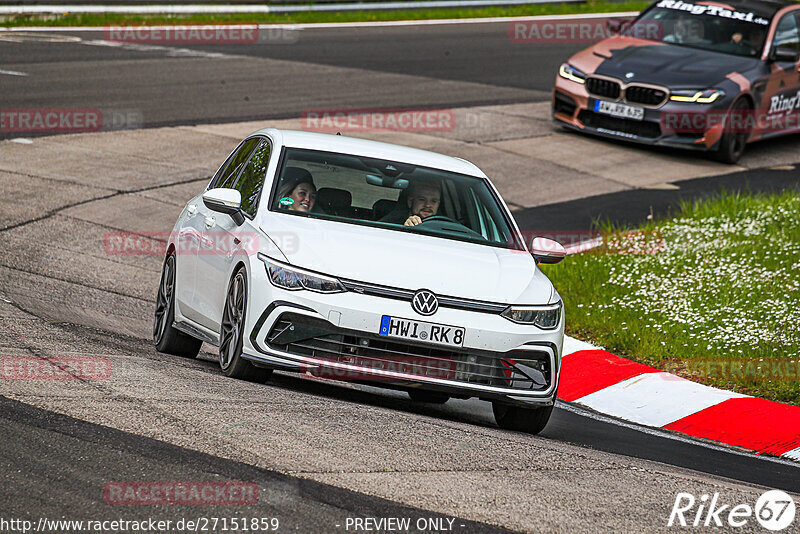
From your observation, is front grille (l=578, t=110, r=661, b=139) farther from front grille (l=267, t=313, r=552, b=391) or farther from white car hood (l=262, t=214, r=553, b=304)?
front grille (l=267, t=313, r=552, b=391)

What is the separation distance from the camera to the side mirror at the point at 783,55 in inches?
695

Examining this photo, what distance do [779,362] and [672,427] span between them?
1339mm

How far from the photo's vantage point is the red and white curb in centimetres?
805

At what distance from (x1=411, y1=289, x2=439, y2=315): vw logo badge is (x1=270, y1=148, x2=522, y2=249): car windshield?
926 mm

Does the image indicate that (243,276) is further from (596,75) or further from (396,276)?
(596,75)

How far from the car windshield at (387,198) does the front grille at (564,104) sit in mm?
10062

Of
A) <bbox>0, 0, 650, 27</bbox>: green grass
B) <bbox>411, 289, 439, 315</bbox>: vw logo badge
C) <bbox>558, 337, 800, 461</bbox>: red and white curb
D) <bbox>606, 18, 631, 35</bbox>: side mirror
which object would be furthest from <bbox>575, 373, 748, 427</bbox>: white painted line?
<bbox>0, 0, 650, 27</bbox>: green grass

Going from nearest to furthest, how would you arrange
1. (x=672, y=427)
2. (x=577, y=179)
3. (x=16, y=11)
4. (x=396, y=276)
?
(x=396, y=276) < (x=672, y=427) < (x=577, y=179) < (x=16, y=11)

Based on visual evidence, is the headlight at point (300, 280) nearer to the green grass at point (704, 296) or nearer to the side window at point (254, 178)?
the side window at point (254, 178)

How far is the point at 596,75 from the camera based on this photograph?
17.5 metres

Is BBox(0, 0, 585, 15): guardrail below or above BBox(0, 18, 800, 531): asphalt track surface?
below

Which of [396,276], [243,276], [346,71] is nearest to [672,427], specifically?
[396,276]

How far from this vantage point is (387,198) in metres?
8.05

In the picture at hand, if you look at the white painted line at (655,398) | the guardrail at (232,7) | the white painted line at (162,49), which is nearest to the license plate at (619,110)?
the white painted line at (162,49)
